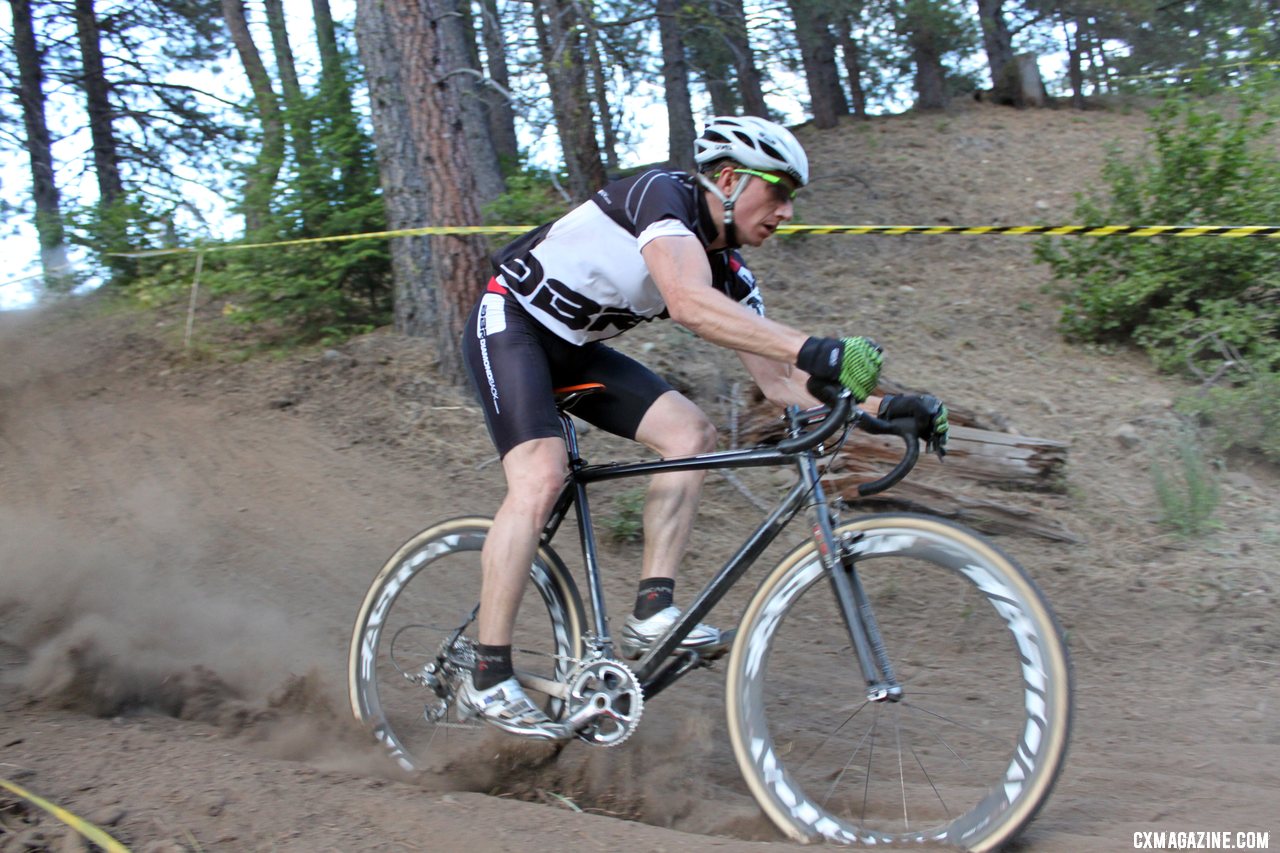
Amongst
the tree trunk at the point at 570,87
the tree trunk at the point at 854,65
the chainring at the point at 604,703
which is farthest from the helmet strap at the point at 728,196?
the tree trunk at the point at 854,65

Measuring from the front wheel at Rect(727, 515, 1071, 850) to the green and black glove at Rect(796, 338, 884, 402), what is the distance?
1.34ft

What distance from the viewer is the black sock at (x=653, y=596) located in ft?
11.8

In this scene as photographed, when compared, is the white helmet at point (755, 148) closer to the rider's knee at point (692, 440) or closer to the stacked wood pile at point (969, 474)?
the rider's knee at point (692, 440)

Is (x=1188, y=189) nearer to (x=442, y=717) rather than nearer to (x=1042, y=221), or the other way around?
(x=1042, y=221)

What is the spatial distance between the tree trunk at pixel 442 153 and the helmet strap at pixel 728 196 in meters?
4.67

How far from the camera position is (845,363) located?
9.29 ft

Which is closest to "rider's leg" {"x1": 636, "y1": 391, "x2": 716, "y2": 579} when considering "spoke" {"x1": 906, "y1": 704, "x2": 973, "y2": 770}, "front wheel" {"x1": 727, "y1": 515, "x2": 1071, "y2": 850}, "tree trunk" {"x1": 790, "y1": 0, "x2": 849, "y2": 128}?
"front wheel" {"x1": 727, "y1": 515, "x2": 1071, "y2": 850}

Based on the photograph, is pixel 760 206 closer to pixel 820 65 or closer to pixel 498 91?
pixel 498 91

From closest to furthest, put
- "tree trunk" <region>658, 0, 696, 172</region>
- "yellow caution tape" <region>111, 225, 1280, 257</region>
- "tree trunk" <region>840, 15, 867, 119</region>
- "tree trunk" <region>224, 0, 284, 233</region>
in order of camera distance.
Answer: "yellow caution tape" <region>111, 225, 1280, 257</region> < "tree trunk" <region>224, 0, 284, 233</region> < "tree trunk" <region>658, 0, 696, 172</region> < "tree trunk" <region>840, 15, 867, 119</region>

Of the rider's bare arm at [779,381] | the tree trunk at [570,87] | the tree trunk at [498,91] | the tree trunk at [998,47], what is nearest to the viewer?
the rider's bare arm at [779,381]

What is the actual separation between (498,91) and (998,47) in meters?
13.7

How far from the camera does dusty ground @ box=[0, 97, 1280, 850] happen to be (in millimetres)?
3148

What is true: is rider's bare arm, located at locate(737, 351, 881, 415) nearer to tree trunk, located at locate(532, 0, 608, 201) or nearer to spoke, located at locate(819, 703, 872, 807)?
spoke, located at locate(819, 703, 872, 807)

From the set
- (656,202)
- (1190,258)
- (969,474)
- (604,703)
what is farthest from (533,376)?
(1190,258)
